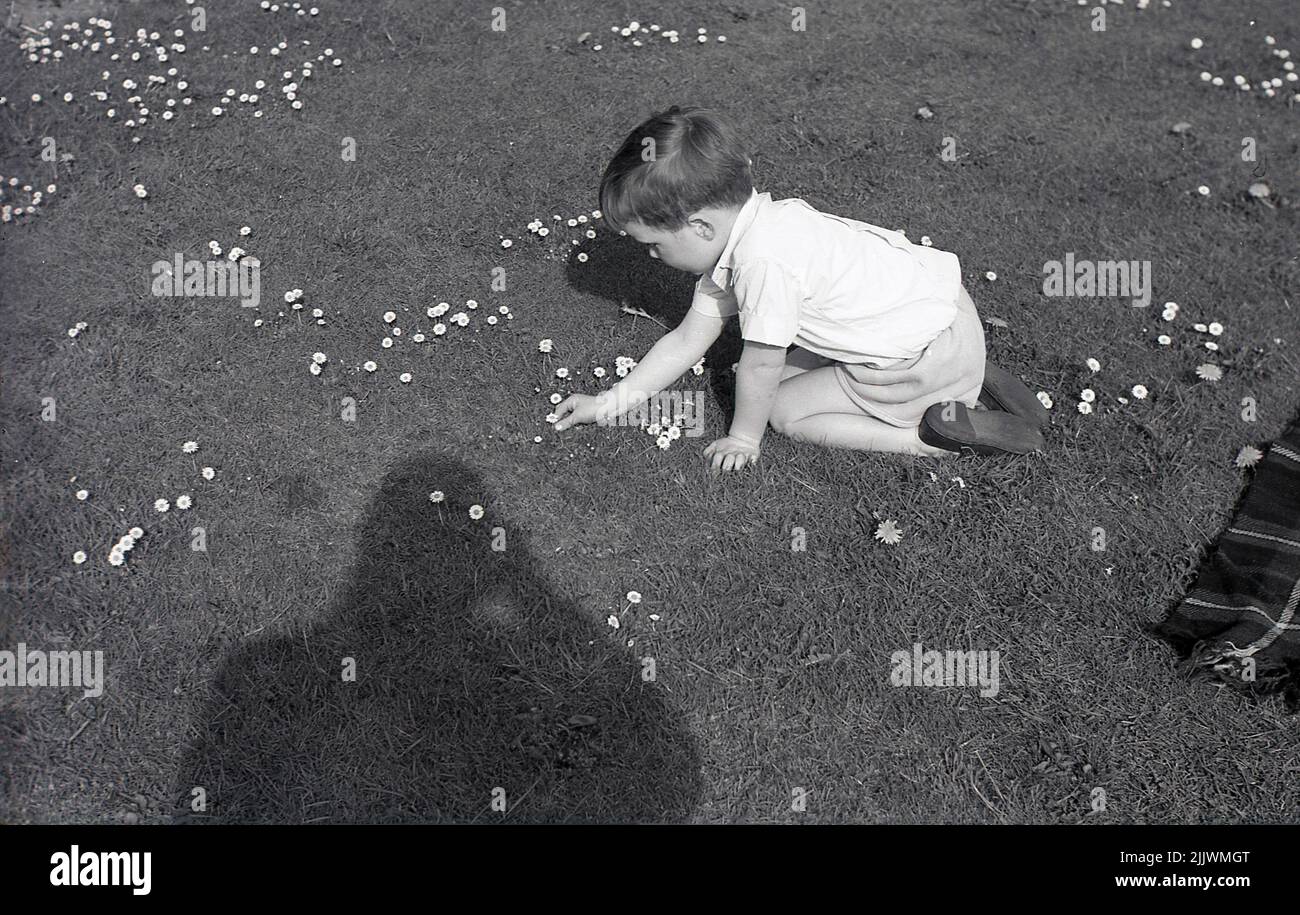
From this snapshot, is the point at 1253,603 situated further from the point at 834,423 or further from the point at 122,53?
the point at 122,53

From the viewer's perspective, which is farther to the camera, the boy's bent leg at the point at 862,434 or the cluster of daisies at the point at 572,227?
the cluster of daisies at the point at 572,227

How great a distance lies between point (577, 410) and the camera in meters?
4.41

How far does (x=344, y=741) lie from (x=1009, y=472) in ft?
10.2

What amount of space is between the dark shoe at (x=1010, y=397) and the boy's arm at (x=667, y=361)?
121cm

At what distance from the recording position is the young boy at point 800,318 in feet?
11.8

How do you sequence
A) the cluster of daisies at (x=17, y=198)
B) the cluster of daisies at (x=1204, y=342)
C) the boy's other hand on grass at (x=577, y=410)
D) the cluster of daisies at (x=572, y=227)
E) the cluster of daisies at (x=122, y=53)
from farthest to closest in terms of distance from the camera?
the cluster of daisies at (x=122, y=53), the cluster of daisies at (x=17, y=198), the cluster of daisies at (x=572, y=227), the cluster of daisies at (x=1204, y=342), the boy's other hand on grass at (x=577, y=410)

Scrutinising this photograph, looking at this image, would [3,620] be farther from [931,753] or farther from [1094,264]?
[1094,264]

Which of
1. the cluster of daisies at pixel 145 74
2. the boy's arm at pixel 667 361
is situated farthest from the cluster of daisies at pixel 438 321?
the cluster of daisies at pixel 145 74

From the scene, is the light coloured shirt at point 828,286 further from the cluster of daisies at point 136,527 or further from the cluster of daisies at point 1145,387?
the cluster of daisies at point 136,527

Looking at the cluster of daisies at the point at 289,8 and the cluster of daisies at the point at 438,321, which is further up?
the cluster of daisies at the point at 289,8

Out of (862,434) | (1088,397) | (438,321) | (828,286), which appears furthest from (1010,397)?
(438,321)

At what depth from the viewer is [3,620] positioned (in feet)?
12.4

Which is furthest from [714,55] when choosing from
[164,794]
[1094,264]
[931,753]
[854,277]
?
[164,794]

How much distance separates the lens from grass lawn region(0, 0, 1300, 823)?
3473mm
